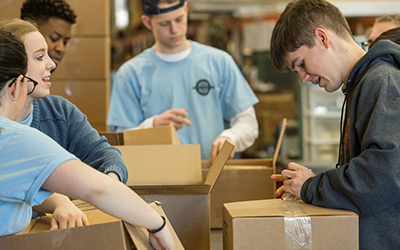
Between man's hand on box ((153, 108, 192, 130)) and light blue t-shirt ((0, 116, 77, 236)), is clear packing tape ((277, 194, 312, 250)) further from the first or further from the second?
man's hand on box ((153, 108, 192, 130))

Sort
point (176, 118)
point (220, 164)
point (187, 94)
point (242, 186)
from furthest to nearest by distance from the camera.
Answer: point (187, 94) < point (176, 118) < point (242, 186) < point (220, 164)

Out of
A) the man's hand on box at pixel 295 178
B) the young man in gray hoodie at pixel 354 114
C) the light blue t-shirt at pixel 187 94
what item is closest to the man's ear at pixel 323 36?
the young man in gray hoodie at pixel 354 114

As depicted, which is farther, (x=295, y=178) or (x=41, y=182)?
(x=295, y=178)

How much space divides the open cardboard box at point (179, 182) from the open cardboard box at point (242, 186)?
0.54ft

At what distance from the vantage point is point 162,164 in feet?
4.39

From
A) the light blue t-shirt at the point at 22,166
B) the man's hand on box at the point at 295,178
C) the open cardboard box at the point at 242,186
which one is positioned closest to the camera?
the light blue t-shirt at the point at 22,166

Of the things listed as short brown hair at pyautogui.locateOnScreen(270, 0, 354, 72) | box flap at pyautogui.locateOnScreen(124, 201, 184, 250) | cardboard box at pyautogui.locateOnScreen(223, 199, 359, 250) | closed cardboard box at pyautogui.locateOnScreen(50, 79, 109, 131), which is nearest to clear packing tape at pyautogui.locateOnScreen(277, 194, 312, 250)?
cardboard box at pyautogui.locateOnScreen(223, 199, 359, 250)

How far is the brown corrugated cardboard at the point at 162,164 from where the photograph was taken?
1.31 m

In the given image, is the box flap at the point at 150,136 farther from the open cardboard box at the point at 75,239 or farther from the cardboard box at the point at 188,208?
the open cardboard box at the point at 75,239

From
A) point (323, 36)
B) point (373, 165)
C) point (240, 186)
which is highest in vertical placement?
point (323, 36)

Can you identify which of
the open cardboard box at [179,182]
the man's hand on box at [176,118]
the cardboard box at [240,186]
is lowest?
the cardboard box at [240,186]

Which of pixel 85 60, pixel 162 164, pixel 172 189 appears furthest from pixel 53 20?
pixel 172 189

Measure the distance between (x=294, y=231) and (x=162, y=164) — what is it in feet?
1.74

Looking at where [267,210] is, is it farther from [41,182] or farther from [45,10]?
[45,10]
